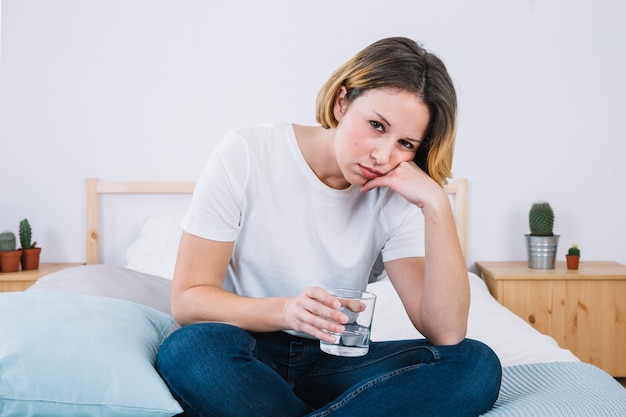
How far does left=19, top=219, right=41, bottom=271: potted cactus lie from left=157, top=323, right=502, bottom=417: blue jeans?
1.66 metres

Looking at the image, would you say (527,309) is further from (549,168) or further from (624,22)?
(624,22)

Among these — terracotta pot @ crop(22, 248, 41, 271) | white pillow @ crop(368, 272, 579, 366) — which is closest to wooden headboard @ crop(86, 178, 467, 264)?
terracotta pot @ crop(22, 248, 41, 271)

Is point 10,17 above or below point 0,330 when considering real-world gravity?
above

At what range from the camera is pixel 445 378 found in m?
1.20

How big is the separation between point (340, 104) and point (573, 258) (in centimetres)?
163

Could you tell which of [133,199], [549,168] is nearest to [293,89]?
[133,199]

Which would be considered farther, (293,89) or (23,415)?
(293,89)

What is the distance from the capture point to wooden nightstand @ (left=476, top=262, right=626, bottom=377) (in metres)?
2.60

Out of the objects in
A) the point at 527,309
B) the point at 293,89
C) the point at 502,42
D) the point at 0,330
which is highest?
the point at 502,42

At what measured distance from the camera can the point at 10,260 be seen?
8.62 ft

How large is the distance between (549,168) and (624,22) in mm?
677

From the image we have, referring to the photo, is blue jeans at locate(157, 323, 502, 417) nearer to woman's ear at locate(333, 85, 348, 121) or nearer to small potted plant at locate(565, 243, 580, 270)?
woman's ear at locate(333, 85, 348, 121)

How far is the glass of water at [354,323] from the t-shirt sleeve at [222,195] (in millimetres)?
322

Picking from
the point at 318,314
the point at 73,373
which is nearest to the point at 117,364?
the point at 73,373
